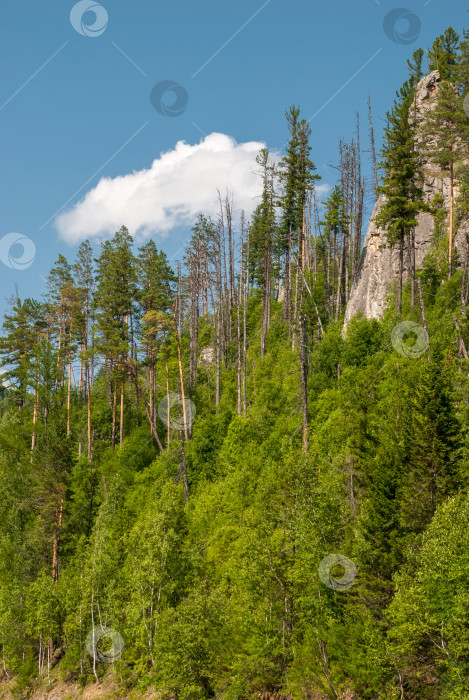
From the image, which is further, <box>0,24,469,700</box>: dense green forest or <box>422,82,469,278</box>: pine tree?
<box>422,82,469,278</box>: pine tree

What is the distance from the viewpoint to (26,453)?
139 feet

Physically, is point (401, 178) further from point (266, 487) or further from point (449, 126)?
point (266, 487)

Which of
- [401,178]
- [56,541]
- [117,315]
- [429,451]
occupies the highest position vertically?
[401,178]

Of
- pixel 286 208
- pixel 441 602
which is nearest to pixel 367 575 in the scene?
pixel 441 602

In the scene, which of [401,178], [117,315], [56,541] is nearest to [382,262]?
[401,178]

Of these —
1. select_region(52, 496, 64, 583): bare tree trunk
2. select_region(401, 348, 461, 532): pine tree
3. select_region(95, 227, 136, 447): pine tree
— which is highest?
select_region(95, 227, 136, 447): pine tree

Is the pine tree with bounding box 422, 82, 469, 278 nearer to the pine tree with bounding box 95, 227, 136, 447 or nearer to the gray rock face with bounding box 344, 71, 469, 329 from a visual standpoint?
Result: the gray rock face with bounding box 344, 71, 469, 329

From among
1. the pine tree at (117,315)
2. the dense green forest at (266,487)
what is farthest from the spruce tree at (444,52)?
the pine tree at (117,315)

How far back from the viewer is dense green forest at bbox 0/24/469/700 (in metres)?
16.4

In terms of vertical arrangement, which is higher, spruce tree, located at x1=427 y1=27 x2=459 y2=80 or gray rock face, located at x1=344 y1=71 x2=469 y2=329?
spruce tree, located at x1=427 y1=27 x2=459 y2=80

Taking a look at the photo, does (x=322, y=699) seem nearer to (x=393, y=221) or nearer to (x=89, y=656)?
(x=89, y=656)

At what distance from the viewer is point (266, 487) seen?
21.4 m

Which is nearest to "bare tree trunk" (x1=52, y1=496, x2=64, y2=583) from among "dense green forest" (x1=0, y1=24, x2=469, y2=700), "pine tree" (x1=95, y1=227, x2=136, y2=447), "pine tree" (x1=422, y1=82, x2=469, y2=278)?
"dense green forest" (x1=0, y1=24, x2=469, y2=700)

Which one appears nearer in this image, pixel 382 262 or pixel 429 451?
pixel 429 451
